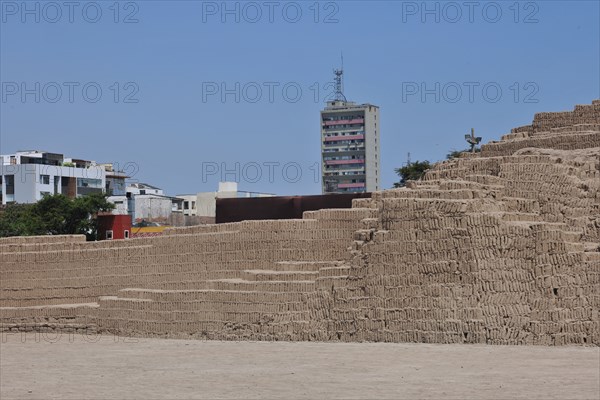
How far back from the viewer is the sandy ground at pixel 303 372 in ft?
68.6

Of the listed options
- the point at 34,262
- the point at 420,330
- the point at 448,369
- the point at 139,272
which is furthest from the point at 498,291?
the point at 34,262

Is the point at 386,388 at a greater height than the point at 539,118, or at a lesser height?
lesser

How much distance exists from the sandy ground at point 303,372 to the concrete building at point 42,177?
164ft

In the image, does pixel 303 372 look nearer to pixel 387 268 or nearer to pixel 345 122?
pixel 387 268

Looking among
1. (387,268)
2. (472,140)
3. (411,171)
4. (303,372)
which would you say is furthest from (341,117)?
(303,372)

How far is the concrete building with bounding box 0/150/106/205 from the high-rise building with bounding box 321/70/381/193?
49298mm

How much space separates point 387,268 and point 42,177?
53862mm

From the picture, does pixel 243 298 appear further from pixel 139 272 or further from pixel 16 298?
pixel 16 298

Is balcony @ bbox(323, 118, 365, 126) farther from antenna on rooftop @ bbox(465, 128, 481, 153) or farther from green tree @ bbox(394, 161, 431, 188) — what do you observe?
antenna on rooftop @ bbox(465, 128, 481, 153)

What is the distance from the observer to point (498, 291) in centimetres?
2788

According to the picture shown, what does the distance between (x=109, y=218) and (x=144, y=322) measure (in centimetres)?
1538

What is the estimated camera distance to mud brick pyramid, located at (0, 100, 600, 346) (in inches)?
1094

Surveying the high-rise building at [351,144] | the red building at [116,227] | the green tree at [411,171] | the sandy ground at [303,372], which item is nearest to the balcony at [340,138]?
the high-rise building at [351,144]

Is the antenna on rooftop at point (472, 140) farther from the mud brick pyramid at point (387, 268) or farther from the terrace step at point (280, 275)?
the terrace step at point (280, 275)
